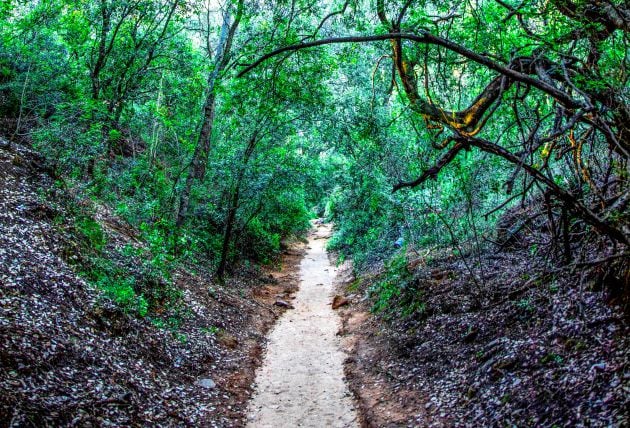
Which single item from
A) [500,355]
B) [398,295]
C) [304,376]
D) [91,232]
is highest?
[91,232]

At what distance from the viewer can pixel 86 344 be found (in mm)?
7418

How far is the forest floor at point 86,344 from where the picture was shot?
602cm

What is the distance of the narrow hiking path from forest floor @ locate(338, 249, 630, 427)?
416 mm

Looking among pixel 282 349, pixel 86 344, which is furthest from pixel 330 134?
pixel 86 344

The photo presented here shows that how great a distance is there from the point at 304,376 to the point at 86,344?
4543 millimetres

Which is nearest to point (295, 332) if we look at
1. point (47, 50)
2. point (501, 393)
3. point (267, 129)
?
point (267, 129)

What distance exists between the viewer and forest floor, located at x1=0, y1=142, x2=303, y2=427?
19.8 ft

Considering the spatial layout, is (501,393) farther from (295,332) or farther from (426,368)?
(295,332)

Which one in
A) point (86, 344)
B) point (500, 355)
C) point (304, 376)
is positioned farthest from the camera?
point (304, 376)

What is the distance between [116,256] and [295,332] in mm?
5257

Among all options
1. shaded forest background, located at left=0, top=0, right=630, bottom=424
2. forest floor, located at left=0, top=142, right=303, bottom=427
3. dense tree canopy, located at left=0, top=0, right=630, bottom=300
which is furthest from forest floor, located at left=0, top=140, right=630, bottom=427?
dense tree canopy, located at left=0, top=0, right=630, bottom=300

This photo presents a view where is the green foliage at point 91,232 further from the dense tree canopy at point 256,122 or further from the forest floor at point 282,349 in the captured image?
the dense tree canopy at point 256,122

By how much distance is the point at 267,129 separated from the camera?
15375 mm

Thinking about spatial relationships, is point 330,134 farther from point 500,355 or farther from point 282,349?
point 500,355
